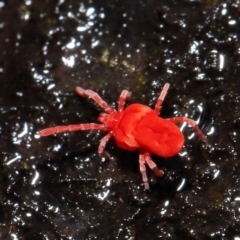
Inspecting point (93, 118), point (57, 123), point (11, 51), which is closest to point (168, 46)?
point (93, 118)

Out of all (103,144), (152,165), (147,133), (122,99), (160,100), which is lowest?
(152,165)

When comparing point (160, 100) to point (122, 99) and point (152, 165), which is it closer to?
point (122, 99)

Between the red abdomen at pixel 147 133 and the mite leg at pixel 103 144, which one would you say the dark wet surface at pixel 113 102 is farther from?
the red abdomen at pixel 147 133

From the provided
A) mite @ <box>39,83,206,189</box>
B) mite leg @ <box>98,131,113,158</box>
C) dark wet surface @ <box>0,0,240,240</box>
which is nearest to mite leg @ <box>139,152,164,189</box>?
mite @ <box>39,83,206,189</box>

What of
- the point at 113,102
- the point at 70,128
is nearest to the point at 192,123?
the point at 113,102

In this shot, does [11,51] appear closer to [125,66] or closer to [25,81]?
[25,81]

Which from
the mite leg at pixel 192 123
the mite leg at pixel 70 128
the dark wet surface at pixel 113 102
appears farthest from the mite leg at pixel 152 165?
the mite leg at pixel 70 128
